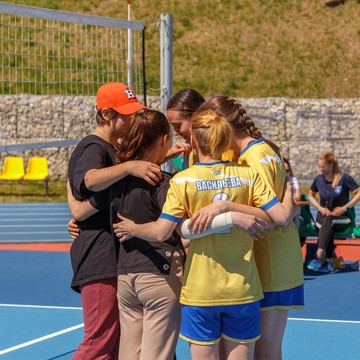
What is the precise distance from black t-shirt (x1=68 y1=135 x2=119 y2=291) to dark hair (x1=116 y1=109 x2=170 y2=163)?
0.23m

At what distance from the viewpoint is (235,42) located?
3375 cm

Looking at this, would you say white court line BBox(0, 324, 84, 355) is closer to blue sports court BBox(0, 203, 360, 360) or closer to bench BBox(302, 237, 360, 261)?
blue sports court BBox(0, 203, 360, 360)

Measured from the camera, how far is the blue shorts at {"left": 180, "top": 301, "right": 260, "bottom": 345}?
4535 millimetres

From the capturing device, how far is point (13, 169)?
78.6 ft

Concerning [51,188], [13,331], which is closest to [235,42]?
[51,188]

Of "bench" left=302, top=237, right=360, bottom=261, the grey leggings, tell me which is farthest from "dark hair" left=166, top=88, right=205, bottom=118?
"bench" left=302, top=237, right=360, bottom=261

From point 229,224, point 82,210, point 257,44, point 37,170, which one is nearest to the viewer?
point 229,224

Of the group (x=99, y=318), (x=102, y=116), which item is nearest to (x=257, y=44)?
(x=102, y=116)

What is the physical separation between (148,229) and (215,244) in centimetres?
33

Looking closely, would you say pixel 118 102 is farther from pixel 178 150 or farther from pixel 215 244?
pixel 215 244

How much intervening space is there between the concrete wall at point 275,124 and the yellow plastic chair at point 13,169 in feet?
6.13

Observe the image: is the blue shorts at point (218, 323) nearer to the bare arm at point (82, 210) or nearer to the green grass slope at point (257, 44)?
the bare arm at point (82, 210)

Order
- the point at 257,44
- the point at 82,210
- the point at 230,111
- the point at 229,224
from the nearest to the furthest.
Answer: the point at 229,224 < the point at 230,111 < the point at 82,210 < the point at 257,44

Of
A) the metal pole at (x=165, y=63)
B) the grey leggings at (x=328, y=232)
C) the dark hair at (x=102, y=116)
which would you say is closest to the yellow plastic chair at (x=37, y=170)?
the grey leggings at (x=328, y=232)
